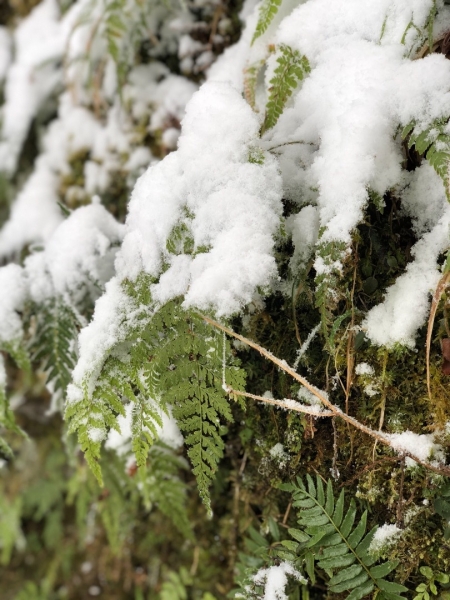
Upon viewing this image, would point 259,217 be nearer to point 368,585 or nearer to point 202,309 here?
point 202,309

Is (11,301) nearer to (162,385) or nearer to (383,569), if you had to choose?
(162,385)

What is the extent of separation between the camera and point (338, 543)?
1.18m

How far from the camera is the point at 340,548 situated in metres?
1.17

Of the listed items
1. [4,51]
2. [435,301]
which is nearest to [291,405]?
[435,301]

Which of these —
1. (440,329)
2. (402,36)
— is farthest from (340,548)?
(402,36)

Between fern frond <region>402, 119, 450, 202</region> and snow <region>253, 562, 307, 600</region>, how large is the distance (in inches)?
41.5

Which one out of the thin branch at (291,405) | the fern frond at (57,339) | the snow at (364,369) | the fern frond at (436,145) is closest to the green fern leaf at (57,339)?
the fern frond at (57,339)

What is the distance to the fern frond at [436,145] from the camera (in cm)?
100

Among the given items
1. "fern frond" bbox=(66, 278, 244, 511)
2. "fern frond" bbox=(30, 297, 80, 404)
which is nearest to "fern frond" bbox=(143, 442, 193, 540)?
"fern frond" bbox=(30, 297, 80, 404)

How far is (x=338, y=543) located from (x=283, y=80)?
1.27 meters

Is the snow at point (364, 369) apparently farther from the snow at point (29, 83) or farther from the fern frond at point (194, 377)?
the snow at point (29, 83)

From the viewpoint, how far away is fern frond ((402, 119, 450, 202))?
Answer: 1.00 metres

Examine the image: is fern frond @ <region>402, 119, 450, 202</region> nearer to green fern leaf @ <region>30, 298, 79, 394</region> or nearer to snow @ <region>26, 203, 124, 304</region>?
snow @ <region>26, 203, 124, 304</region>

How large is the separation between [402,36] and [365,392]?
0.95 m
